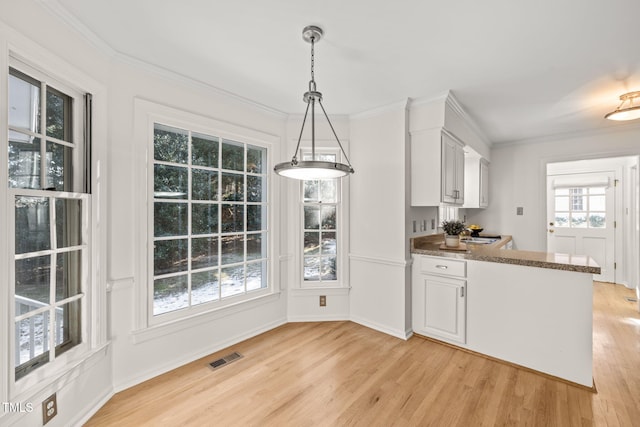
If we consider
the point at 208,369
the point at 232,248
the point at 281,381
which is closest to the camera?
the point at 281,381

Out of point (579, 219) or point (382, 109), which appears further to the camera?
point (579, 219)

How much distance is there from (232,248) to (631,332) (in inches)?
171

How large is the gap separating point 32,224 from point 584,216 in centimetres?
745

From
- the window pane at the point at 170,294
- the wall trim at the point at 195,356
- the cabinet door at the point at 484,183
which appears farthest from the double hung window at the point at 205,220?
the cabinet door at the point at 484,183

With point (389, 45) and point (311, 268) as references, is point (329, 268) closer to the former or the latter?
point (311, 268)

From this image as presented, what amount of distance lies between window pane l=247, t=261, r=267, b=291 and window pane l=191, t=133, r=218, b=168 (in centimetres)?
116

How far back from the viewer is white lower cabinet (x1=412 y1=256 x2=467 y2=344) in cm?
275

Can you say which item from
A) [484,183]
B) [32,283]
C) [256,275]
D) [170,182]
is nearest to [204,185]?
[170,182]

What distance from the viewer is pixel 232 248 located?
2.91m

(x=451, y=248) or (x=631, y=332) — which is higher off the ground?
(x=451, y=248)

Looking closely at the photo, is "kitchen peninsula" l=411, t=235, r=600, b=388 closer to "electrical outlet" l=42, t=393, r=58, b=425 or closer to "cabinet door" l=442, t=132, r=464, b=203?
"cabinet door" l=442, t=132, r=464, b=203

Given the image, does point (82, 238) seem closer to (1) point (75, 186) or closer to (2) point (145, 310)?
(1) point (75, 186)

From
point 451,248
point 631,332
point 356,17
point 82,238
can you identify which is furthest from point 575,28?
point 82,238

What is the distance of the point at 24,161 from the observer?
1.53 meters
